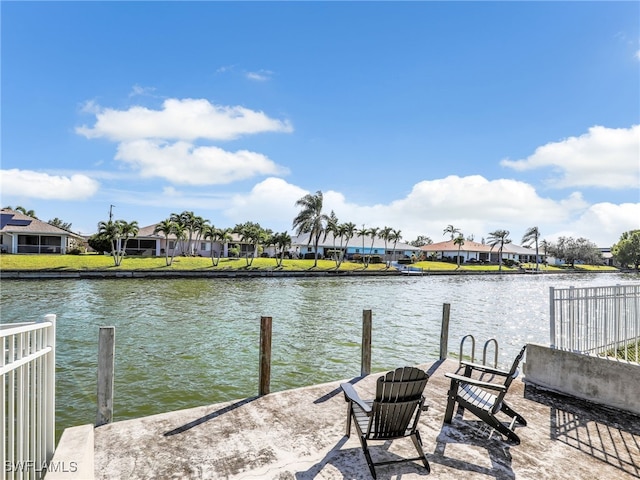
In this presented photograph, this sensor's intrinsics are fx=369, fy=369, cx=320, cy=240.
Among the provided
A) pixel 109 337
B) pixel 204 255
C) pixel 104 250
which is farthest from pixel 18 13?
pixel 204 255

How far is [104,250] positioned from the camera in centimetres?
5150

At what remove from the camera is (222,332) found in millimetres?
15969

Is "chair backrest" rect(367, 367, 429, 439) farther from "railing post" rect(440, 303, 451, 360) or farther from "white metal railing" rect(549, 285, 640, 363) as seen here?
"railing post" rect(440, 303, 451, 360)

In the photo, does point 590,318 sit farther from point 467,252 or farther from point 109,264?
point 467,252

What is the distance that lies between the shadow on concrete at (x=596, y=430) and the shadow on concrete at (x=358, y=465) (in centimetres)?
218

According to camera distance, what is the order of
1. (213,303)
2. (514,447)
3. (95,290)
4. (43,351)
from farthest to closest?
(95,290), (213,303), (514,447), (43,351)

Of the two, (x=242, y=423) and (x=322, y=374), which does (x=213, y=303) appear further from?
(x=242, y=423)

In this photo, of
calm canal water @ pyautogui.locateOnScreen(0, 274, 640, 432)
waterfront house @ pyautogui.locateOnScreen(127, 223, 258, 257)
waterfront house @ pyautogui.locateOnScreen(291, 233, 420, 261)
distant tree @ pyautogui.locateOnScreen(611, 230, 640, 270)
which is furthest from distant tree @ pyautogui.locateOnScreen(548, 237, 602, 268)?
waterfront house @ pyautogui.locateOnScreen(127, 223, 258, 257)

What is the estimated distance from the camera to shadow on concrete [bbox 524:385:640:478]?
14.2 ft

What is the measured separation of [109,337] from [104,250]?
53511 mm

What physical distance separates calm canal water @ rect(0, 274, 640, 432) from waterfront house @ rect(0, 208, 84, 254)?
1943 centimetres

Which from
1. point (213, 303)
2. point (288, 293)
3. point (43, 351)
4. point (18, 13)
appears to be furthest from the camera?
point (288, 293)

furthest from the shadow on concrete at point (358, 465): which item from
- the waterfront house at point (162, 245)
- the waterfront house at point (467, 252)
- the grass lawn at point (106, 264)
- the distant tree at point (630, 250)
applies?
the distant tree at point (630, 250)

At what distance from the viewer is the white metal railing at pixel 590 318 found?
6.36m
